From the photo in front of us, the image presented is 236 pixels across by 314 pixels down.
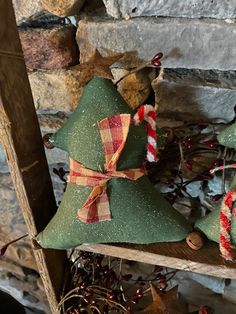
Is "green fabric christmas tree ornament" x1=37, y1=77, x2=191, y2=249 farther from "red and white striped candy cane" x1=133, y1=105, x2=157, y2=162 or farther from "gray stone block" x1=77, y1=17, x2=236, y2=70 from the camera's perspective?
"gray stone block" x1=77, y1=17, x2=236, y2=70

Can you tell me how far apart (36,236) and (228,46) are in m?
0.45

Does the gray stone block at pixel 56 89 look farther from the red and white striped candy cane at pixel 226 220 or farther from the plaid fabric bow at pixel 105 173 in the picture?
the red and white striped candy cane at pixel 226 220

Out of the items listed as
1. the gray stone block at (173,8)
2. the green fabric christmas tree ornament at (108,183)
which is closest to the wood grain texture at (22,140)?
the green fabric christmas tree ornament at (108,183)

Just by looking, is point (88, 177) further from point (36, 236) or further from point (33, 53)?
point (33, 53)

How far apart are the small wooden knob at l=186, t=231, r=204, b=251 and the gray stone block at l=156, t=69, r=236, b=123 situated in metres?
0.22

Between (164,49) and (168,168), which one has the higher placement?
(164,49)

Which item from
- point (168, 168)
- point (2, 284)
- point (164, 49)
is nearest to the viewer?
point (164, 49)

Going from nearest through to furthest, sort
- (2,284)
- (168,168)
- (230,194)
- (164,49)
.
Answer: (230,194) → (164,49) → (168,168) → (2,284)

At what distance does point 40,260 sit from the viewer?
30.9 inches

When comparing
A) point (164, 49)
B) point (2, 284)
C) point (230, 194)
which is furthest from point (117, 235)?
point (2, 284)

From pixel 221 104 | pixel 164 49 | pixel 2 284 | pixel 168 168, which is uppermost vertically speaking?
pixel 164 49

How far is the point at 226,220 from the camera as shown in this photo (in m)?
0.61

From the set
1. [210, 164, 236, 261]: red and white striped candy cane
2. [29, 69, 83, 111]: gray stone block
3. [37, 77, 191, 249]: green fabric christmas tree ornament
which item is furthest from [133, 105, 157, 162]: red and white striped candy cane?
[29, 69, 83, 111]: gray stone block

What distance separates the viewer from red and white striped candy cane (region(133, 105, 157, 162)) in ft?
1.99
